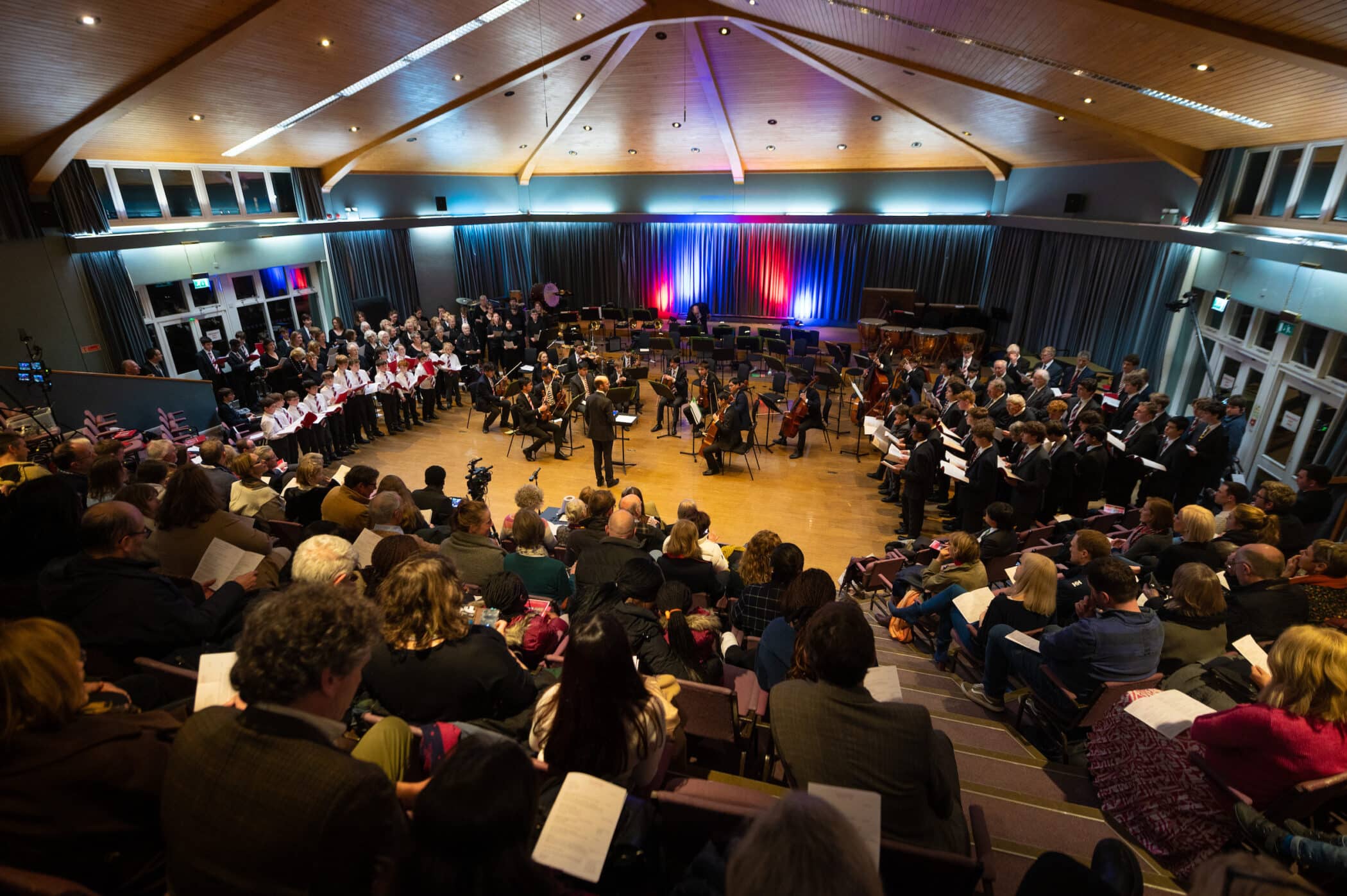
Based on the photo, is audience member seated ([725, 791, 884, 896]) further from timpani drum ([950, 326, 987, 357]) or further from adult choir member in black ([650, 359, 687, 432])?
timpani drum ([950, 326, 987, 357])

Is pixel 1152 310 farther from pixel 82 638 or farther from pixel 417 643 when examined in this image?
pixel 82 638

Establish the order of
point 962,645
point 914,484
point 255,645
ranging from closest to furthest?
point 255,645
point 962,645
point 914,484

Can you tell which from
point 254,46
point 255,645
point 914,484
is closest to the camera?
point 255,645

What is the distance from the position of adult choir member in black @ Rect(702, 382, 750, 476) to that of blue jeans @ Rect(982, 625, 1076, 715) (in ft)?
17.9

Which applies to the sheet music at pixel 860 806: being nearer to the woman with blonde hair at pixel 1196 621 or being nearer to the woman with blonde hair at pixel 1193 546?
the woman with blonde hair at pixel 1196 621

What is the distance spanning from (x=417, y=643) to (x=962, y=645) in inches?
151

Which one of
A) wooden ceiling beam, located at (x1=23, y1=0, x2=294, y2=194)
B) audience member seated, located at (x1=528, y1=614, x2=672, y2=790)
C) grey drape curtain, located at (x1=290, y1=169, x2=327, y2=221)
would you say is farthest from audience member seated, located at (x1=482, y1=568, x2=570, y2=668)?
grey drape curtain, located at (x1=290, y1=169, x2=327, y2=221)

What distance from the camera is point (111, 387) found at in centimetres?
812

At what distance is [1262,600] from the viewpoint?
3.51 m

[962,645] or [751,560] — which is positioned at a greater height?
[751,560]

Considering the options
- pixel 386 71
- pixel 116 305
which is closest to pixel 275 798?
pixel 386 71

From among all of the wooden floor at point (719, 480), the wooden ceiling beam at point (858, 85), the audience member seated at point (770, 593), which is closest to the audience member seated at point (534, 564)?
the audience member seated at point (770, 593)

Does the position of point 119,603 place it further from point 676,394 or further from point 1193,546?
point 676,394

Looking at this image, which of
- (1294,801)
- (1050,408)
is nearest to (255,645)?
(1294,801)
